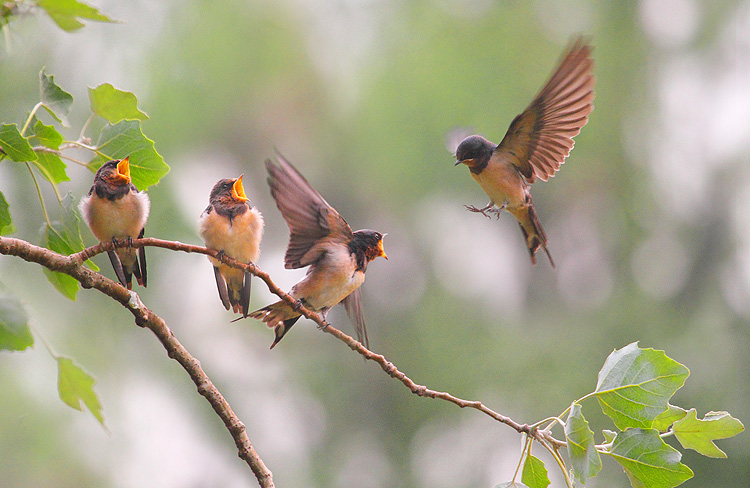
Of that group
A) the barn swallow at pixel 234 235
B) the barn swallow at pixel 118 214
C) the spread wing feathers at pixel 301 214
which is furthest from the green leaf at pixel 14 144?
the barn swallow at pixel 234 235

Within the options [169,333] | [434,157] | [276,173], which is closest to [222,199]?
[276,173]

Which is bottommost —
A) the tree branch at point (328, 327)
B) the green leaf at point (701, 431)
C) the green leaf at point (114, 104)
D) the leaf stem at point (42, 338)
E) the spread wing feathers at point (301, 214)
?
the leaf stem at point (42, 338)

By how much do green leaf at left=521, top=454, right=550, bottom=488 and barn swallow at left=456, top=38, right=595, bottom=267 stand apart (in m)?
0.46

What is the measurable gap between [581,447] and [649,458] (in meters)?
0.12

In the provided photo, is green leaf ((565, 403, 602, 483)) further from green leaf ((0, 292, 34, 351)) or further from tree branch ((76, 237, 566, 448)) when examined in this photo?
green leaf ((0, 292, 34, 351))

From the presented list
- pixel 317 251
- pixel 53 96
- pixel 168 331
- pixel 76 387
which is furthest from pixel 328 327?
pixel 53 96

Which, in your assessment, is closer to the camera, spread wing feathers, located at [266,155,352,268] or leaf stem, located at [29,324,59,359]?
leaf stem, located at [29,324,59,359]

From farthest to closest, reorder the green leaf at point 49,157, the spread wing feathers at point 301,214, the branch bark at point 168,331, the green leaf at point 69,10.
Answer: the spread wing feathers at point 301,214 < the green leaf at point 49,157 < the branch bark at point 168,331 < the green leaf at point 69,10

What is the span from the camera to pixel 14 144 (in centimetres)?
88

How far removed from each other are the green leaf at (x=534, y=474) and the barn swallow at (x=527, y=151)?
464 mm

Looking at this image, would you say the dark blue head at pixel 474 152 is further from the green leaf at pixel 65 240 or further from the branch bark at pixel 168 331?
the green leaf at pixel 65 240

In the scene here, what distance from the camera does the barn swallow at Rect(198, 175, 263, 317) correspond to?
1517 millimetres

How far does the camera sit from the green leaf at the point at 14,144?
2.85 ft

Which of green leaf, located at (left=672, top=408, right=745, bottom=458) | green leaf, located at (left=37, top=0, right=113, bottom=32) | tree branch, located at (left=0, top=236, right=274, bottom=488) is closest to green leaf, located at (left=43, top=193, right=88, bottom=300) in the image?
tree branch, located at (left=0, top=236, right=274, bottom=488)
